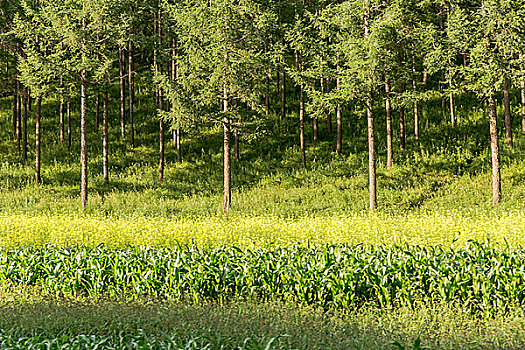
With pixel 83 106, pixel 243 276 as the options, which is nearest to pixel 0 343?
pixel 243 276

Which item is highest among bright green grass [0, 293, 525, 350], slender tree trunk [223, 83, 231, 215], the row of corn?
slender tree trunk [223, 83, 231, 215]

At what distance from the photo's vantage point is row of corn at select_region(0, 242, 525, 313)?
22.6 ft

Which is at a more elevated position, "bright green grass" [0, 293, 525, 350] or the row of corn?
the row of corn

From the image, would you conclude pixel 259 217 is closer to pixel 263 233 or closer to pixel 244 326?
pixel 263 233

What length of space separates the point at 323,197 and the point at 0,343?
56.4 ft

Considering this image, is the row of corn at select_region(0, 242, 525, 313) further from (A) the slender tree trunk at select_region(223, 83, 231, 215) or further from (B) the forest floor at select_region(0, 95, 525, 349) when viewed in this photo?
(A) the slender tree trunk at select_region(223, 83, 231, 215)

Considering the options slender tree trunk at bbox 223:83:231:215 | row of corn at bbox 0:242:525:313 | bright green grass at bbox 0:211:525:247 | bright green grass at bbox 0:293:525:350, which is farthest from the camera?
slender tree trunk at bbox 223:83:231:215

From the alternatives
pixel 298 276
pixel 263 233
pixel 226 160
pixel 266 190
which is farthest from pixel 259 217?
pixel 298 276

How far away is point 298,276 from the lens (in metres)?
7.20

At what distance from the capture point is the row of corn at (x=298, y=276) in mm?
6895

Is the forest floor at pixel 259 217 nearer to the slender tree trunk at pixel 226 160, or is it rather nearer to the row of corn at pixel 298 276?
the row of corn at pixel 298 276

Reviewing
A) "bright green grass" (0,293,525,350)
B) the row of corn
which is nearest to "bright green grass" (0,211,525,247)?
the row of corn

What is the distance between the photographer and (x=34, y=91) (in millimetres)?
19859

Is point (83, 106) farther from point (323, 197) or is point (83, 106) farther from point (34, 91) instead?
point (323, 197)
